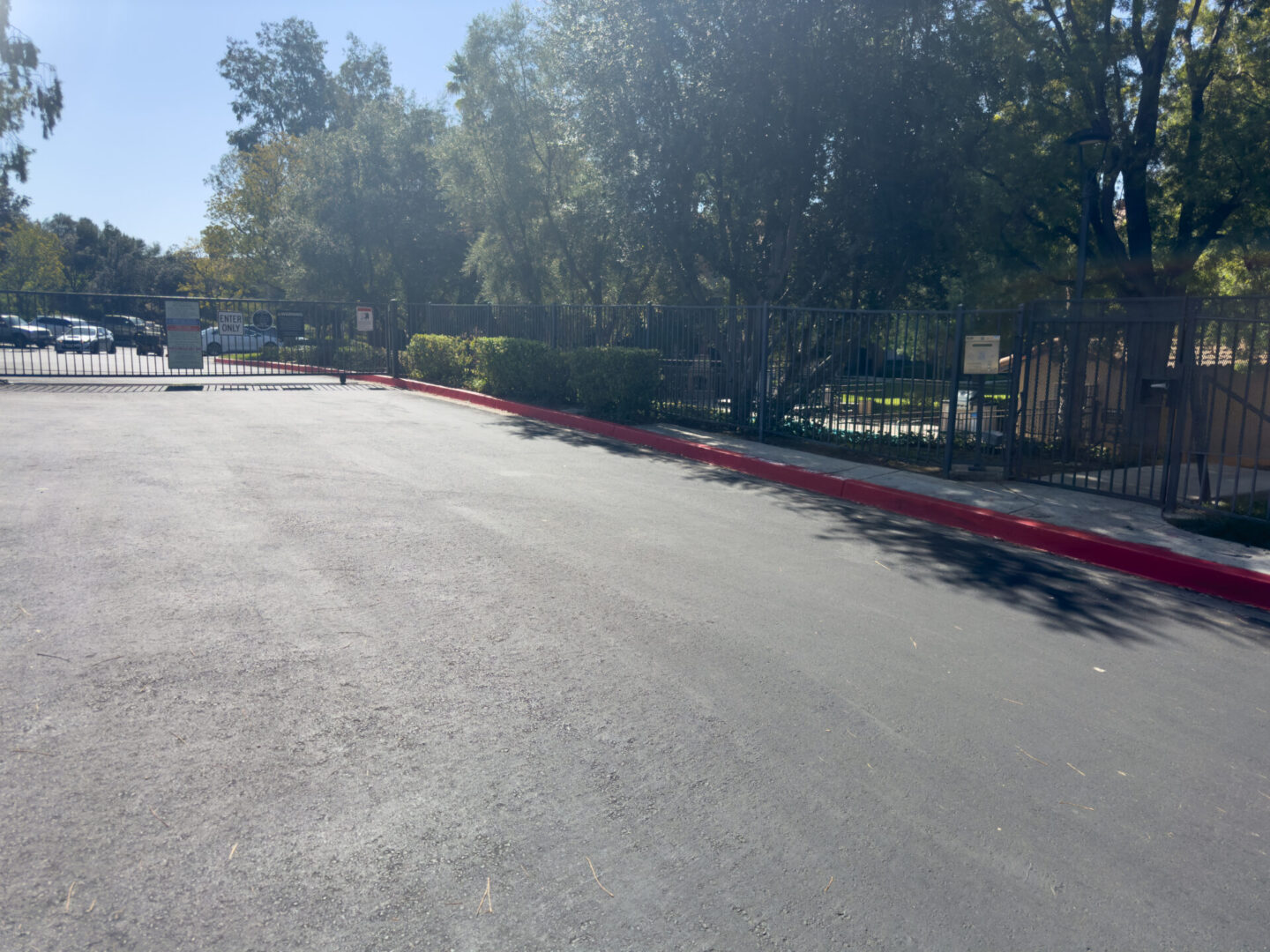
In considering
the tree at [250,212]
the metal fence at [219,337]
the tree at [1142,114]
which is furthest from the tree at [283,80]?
the tree at [1142,114]

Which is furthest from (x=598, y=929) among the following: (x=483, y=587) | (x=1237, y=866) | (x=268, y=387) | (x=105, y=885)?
(x=268, y=387)

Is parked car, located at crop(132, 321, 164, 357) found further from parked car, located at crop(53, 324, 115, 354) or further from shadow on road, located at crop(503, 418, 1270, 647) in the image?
shadow on road, located at crop(503, 418, 1270, 647)

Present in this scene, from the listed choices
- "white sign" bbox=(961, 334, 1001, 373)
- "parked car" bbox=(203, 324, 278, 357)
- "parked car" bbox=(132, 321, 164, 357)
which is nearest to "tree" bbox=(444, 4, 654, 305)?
"parked car" bbox=(203, 324, 278, 357)

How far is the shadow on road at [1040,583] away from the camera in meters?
5.90

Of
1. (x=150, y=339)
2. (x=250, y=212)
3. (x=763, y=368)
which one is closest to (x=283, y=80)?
(x=250, y=212)

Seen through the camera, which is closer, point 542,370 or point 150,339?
point 542,370

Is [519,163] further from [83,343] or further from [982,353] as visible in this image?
[83,343]

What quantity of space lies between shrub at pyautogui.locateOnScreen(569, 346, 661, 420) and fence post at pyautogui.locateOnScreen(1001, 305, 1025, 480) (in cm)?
625

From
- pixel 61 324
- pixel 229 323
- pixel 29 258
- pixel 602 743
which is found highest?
pixel 29 258

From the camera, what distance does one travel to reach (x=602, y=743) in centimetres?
383

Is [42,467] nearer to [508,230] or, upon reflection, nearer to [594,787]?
[594,787]

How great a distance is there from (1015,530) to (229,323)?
22417 mm

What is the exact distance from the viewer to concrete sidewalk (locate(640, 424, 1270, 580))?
24.7 feet

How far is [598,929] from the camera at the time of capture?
269cm
